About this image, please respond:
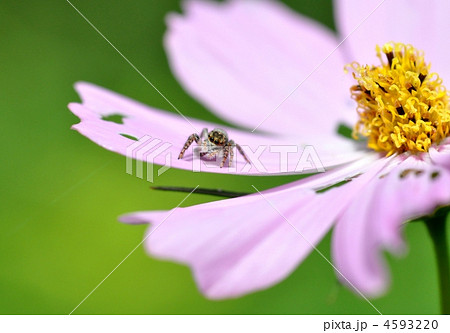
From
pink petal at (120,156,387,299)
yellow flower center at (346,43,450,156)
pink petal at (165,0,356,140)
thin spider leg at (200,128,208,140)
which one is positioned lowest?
pink petal at (120,156,387,299)

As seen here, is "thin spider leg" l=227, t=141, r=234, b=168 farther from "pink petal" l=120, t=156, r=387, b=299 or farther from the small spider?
"pink petal" l=120, t=156, r=387, b=299

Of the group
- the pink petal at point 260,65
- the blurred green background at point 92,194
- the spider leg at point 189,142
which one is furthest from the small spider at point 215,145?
the blurred green background at point 92,194

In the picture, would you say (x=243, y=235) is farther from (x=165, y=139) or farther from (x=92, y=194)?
(x=92, y=194)

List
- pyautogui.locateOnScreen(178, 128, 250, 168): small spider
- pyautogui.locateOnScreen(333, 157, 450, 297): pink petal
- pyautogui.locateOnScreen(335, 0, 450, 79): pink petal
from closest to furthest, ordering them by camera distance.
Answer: pyautogui.locateOnScreen(333, 157, 450, 297): pink petal < pyautogui.locateOnScreen(178, 128, 250, 168): small spider < pyautogui.locateOnScreen(335, 0, 450, 79): pink petal

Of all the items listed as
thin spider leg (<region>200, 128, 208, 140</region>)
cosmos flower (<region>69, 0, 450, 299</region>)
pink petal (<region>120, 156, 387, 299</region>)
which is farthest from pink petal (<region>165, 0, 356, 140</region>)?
pink petal (<region>120, 156, 387, 299</region>)

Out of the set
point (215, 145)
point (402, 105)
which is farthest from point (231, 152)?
point (402, 105)

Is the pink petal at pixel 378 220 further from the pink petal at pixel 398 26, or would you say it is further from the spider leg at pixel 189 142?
the pink petal at pixel 398 26

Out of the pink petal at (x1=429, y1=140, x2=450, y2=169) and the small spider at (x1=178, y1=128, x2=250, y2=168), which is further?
the small spider at (x1=178, y1=128, x2=250, y2=168)

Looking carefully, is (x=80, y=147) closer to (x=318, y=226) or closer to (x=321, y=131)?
(x=321, y=131)
